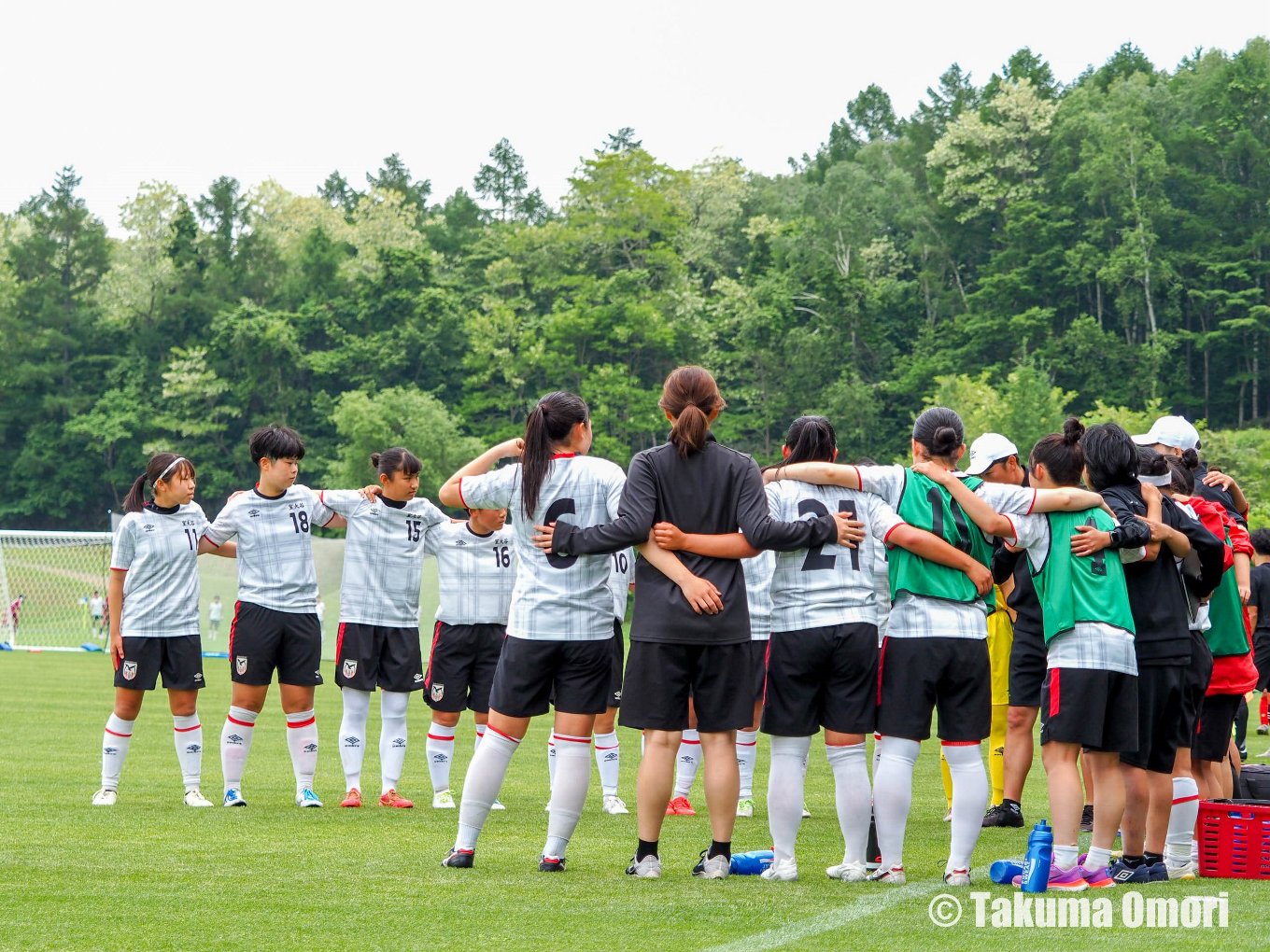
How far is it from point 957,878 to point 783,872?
740 mm

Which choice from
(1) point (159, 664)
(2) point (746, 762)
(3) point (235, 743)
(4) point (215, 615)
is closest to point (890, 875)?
(2) point (746, 762)

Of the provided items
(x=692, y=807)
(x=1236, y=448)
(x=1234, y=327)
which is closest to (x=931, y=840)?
(x=692, y=807)

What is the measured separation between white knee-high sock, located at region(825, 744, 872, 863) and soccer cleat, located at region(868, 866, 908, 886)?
9cm

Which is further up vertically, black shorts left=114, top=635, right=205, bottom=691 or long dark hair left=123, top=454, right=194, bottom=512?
long dark hair left=123, top=454, right=194, bottom=512

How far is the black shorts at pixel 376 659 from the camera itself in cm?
867

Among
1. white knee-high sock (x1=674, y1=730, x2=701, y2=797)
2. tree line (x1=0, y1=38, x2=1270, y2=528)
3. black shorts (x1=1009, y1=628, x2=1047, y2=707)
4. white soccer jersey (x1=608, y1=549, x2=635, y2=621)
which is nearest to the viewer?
black shorts (x1=1009, y1=628, x2=1047, y2=707)

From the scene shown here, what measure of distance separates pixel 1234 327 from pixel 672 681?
6530cm

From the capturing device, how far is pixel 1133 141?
6925cm

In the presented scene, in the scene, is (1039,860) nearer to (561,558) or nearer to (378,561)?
(561,558)

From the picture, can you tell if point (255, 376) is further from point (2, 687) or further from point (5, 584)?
point (2, 687)

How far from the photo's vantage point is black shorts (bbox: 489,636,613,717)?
6020 mm

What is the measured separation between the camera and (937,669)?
5879 mm

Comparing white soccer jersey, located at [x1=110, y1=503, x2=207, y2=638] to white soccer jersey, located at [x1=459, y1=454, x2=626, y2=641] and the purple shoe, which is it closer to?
white soccer jersey, located at [x1=459, y1=454, x2=626, y2=641]

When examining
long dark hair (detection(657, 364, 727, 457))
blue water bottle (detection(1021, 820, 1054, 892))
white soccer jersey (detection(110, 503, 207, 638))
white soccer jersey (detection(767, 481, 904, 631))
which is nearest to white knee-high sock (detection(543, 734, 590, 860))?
white soccer jersey (detection(767, 481, 904, 631))
